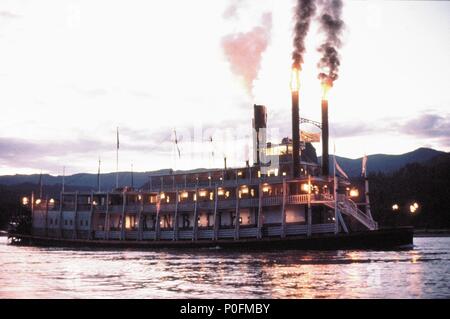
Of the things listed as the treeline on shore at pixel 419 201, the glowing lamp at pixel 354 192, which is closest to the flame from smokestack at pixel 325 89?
the glowing lamp at pixel 354 192

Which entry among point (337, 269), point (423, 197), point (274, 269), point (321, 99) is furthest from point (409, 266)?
point (423, 197)

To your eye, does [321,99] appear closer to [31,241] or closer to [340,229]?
[340,229]

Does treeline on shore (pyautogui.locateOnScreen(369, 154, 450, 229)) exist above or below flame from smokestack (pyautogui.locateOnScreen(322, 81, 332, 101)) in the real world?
below

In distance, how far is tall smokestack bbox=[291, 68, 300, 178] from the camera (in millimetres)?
57219

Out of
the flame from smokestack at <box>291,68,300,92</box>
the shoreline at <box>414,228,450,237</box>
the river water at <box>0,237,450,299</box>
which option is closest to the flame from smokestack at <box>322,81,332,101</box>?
the flame from smokestack at <box>291,68,300,92</box>

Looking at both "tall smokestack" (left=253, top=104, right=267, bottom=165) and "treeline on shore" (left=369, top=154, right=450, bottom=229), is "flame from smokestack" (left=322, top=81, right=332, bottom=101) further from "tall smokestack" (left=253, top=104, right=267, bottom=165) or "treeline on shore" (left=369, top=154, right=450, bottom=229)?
"treeline on shore" (left=369, top=154, right=450, bottom=229)

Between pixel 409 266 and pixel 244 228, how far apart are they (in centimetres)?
2428

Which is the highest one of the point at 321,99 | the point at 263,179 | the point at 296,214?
the point at 321,99

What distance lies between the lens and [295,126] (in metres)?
58.4

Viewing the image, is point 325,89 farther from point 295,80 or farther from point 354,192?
point 354,192

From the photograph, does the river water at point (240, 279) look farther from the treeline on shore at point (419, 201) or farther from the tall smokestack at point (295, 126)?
the treeline on shore at point (419, 201)
